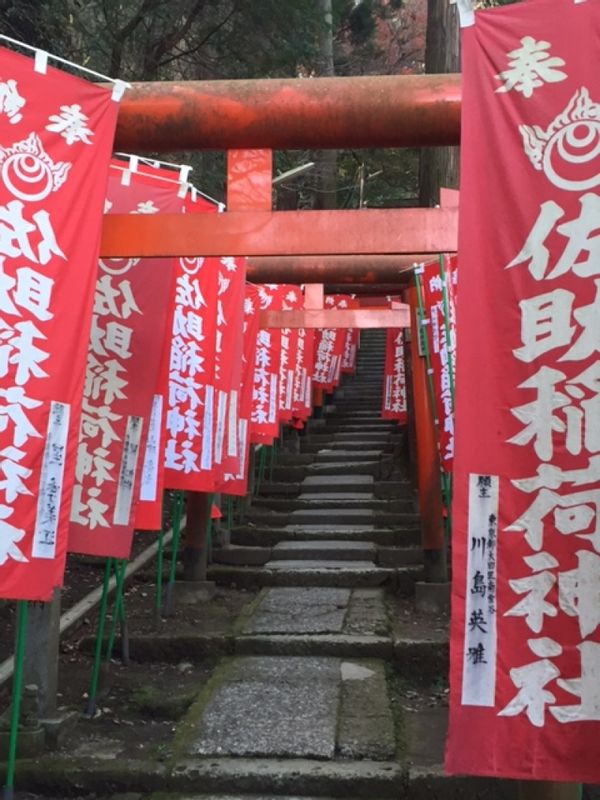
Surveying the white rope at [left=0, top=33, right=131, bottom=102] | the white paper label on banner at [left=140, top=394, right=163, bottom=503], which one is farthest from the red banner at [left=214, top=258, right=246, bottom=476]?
the white rope at [left=0, top=33, right=131, bottom=102]

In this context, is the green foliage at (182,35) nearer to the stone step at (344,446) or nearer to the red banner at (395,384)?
the red banner at (395,384)

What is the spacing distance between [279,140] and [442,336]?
13.6 ft

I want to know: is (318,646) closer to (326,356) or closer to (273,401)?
(273,401)

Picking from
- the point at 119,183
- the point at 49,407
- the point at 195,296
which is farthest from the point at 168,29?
the point at 49,407

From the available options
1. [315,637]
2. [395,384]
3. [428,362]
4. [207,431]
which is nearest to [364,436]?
[395,384]

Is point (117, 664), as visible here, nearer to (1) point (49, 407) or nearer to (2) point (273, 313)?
(1) point (49, 407)

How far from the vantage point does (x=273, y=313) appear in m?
11.3

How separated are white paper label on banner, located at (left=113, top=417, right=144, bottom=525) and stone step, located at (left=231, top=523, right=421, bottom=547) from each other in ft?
21.3

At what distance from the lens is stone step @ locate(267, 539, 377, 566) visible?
11.0 meters

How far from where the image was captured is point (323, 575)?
10164 mm

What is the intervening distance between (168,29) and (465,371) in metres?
8.60

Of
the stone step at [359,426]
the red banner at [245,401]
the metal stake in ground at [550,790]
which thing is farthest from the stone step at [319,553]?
the stone step at [359,426]

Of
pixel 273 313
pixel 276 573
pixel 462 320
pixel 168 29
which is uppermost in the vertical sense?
pixel 168 29

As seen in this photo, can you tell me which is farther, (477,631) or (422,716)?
(422,716)
